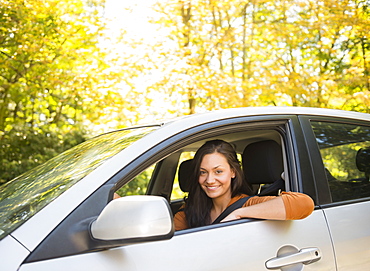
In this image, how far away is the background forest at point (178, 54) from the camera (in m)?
8.77

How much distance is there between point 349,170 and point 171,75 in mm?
6204

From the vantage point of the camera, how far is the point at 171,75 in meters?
8.71

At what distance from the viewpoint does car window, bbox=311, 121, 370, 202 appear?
2.56 metres

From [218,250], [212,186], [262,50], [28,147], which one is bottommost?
[218,250]

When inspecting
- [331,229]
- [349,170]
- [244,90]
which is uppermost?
Result: [244,90]

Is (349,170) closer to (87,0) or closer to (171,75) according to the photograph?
(171,75)

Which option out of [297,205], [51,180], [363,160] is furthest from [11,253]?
[363,160]

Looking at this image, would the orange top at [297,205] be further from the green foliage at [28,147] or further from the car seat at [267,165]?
the green foliage at [28,147]

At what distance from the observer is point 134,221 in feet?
5.60

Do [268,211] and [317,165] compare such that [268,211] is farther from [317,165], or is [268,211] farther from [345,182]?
[345,182]

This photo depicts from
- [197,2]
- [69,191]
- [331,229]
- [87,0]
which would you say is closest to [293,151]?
[331,229]

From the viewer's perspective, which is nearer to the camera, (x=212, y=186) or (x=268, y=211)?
(x=268, y=211)

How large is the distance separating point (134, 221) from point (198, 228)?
444 millimetres

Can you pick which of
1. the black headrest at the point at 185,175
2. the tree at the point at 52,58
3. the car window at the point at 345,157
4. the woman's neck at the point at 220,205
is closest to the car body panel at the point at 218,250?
the car window at the point at 345,157
